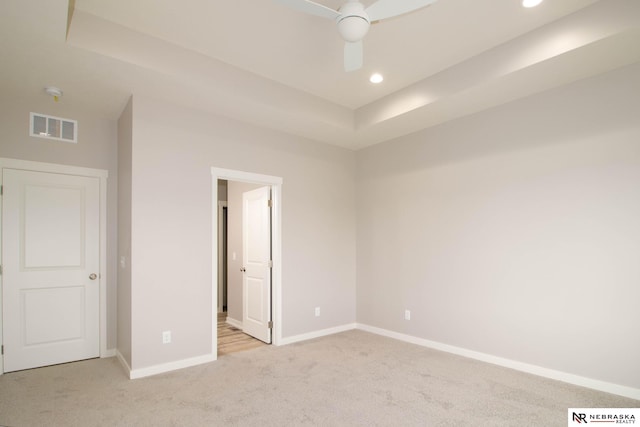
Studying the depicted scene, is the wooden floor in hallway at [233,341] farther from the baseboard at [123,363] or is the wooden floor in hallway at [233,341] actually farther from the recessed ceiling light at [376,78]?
the recessed ceiling light at [376,78]

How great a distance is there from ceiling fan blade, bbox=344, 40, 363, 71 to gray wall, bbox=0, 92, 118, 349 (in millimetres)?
2895

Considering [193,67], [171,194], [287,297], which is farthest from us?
[287,297]

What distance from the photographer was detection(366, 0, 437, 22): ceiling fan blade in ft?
6.74

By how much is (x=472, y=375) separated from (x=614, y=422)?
41.0 inches

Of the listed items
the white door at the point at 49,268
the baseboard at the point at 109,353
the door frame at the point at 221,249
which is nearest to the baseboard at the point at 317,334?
the baseboard at the point at 109,353

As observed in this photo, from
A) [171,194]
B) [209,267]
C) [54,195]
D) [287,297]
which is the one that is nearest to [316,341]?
[287,297]

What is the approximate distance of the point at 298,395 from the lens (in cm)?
290

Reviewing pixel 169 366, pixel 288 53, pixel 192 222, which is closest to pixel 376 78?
pixel 288 53

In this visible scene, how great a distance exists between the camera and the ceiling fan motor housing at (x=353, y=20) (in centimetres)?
216

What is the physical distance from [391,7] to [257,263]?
3480 mm

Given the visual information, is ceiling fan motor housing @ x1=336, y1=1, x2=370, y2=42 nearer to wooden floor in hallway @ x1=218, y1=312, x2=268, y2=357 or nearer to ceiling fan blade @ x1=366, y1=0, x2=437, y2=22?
ceiling fan blade @ x1=366, y1=0, x2=437, y2=22

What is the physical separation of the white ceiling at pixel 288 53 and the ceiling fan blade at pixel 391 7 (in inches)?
19.5

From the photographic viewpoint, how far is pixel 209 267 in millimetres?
3781

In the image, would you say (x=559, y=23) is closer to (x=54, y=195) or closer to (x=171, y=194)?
(x=171, y=194)
